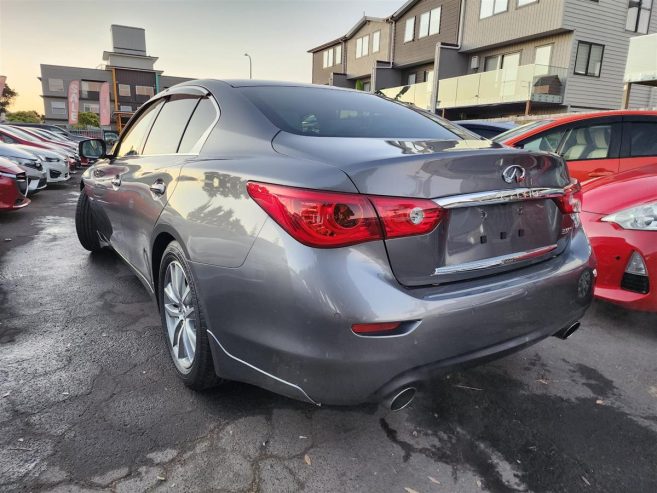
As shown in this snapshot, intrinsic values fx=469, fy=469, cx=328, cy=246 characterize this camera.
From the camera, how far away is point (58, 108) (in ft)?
208

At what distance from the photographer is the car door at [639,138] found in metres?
4.97

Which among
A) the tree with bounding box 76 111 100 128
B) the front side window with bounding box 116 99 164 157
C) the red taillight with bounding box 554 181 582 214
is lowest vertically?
the red taillight with bounding box 554 181 582 214

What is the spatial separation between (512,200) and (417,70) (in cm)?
2789

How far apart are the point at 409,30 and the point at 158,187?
2794 centimetres

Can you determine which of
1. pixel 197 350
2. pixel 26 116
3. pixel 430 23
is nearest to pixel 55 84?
pixel 26 116

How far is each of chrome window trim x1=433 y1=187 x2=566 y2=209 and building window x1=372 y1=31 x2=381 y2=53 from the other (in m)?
30.5

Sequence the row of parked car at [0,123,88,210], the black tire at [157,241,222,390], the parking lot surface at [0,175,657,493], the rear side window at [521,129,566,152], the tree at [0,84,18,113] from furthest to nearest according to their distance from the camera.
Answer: the tree at [0,84,18,113] → the row of parked car at [0,123,88,210] → the rear side window at [521,129,566,152] → the black tire at [157,241,222,390] → the parking lot surface at [0,175,657,493]

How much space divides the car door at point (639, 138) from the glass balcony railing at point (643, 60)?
9.02 m

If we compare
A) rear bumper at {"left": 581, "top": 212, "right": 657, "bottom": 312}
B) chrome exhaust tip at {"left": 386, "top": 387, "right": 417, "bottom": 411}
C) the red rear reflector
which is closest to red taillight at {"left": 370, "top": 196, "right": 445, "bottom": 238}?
the red rear reflector

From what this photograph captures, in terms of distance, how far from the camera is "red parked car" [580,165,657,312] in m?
2.96

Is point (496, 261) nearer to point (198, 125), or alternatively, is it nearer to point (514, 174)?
point (514, 174)

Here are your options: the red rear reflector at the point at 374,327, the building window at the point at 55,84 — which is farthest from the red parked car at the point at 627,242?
the building window at the point at 55,84

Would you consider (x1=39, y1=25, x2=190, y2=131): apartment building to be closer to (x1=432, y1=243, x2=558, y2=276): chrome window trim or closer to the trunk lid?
the trunk lid

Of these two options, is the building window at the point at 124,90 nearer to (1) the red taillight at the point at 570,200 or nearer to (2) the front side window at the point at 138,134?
(2) the front side window at the point at 138,134
